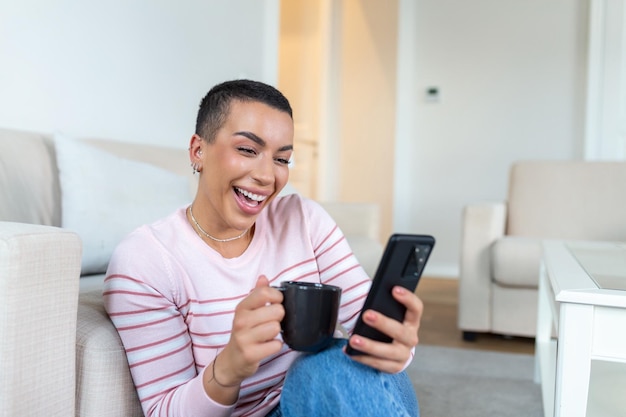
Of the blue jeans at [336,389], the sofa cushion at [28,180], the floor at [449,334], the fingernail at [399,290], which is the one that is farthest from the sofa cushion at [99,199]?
the floor at [449,334]

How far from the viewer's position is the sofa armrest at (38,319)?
650 mm

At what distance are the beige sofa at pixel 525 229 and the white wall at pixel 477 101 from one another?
1.06 metres

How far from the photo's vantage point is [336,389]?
2.16ft

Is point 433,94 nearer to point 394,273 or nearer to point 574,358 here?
point 574,358

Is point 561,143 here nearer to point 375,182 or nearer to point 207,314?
point 375,182

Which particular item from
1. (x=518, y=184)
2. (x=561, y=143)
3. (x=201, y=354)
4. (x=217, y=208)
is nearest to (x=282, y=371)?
(x=201, y=354)

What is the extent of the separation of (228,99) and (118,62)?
4.57ft

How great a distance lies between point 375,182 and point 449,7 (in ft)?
4.97

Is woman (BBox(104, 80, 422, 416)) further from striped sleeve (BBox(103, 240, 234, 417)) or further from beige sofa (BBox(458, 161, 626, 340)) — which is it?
beige sofa (BBox(458, 161, 626, 340))

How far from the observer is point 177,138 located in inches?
97.3

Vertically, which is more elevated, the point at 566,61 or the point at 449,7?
the point at 449,7

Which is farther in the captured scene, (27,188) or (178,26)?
(178,26)

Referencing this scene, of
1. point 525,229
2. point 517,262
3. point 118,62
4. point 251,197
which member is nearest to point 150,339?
point 251,197

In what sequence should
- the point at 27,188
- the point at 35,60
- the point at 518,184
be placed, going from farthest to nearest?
1. the point at 518,184
2. the point at 35,60
3. the point at 27,188
